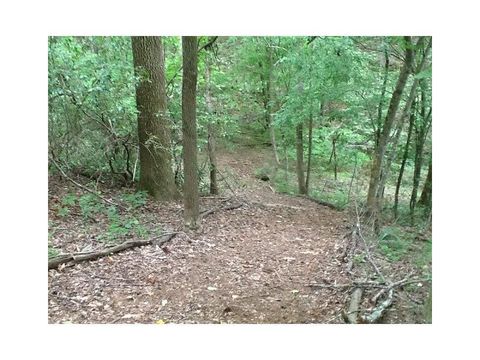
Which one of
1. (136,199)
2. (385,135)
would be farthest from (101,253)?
(385,135)

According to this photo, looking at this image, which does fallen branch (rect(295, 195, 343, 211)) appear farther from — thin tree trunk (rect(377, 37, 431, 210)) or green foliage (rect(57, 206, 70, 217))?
green foliage (rect(57, 206, 70, 217))

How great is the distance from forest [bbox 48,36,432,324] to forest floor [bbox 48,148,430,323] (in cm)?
2

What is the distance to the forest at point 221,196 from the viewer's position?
3148 mm

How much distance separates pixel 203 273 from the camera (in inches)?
147

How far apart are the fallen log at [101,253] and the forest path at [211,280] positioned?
0.06 m

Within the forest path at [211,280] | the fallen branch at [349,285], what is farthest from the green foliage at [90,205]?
the fallen branch at [349,285]

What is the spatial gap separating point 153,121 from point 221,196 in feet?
5.74

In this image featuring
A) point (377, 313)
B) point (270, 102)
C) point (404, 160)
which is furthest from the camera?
point (270, 102)

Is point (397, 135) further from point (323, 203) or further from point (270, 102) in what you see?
point (270, 102)

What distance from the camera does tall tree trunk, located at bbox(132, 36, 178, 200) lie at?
5230 mm

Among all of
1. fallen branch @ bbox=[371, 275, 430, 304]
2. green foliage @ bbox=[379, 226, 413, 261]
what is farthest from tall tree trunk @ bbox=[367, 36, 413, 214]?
fallen branch @ bbox=[371, 275, 430, 304]

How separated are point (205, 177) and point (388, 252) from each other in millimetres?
3857

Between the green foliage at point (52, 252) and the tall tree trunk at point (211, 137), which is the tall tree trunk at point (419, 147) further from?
the green foliage at point (52, 252)
